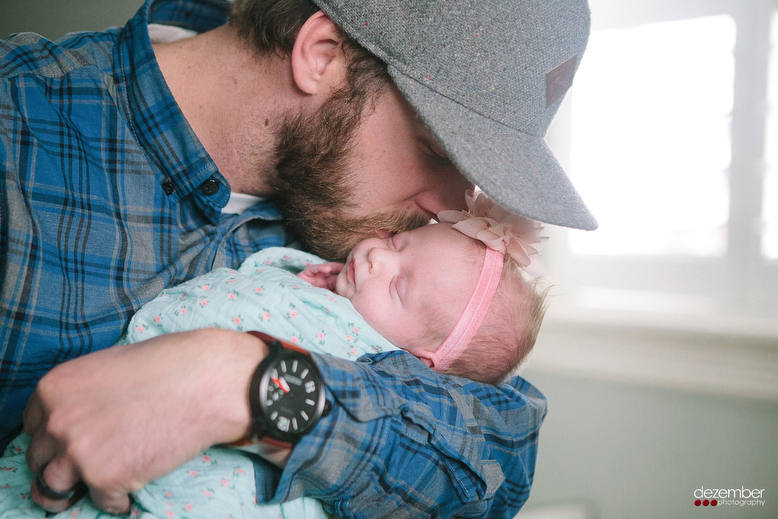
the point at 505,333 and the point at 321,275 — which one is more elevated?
the point at 321,275

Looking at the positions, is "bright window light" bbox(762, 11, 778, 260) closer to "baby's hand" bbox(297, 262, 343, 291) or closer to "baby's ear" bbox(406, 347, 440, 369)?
"baby's ear" bbox(406, 347, 440, 369)

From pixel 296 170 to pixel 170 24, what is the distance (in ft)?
2.09

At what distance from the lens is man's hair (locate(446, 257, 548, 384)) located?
114 cm

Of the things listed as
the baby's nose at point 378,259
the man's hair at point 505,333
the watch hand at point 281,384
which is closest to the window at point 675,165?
the man's hair at point 505,333

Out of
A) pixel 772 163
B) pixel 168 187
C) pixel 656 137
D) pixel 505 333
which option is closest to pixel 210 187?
pixel 168 187

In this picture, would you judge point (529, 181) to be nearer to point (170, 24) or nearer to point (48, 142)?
point (48, 142)

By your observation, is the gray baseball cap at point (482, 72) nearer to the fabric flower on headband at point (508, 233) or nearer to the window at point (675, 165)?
the fabric flower on headband at point (508, 233)

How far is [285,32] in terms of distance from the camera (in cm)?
116

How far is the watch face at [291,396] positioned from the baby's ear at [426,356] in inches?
17.3

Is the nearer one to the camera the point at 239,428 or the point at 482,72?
the point at 239,428

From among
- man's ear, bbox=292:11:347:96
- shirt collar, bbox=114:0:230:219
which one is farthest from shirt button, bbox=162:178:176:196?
man's ear, bbox=292:11:347:96

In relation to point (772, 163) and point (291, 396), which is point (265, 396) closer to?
point (291, 396)

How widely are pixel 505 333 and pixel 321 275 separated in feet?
1.56

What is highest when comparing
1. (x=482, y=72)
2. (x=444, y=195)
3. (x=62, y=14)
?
(x=62, y=14)
